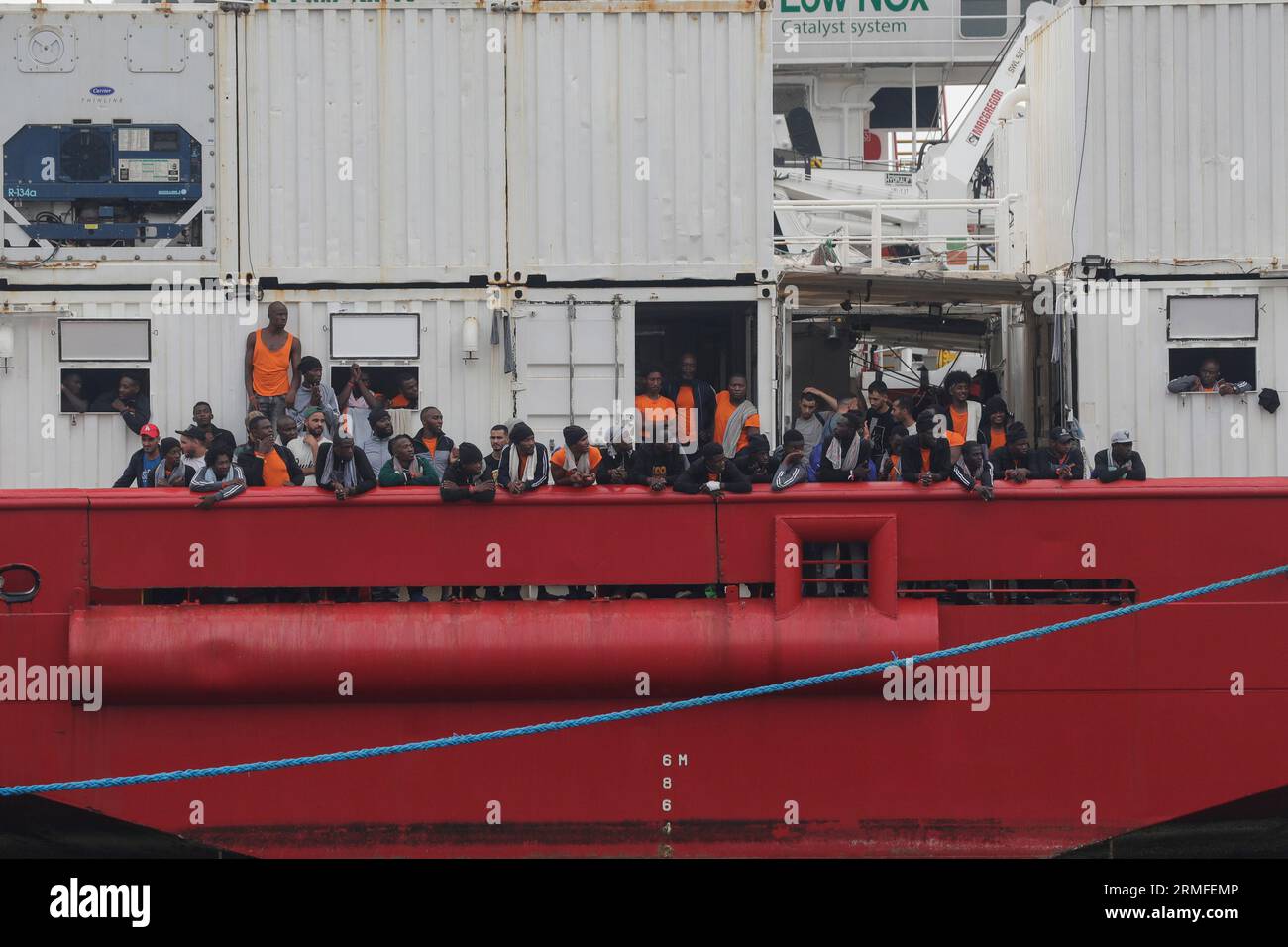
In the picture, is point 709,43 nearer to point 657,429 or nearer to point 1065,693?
point 657,429

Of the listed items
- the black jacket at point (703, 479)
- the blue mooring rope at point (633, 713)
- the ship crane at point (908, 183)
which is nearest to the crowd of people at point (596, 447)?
the black jacket at point (703, 479)

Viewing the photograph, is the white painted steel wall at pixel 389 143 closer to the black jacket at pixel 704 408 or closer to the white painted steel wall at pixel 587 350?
the white painted steel wall at pixel 587 350

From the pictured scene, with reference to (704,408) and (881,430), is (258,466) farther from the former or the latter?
(881,430)

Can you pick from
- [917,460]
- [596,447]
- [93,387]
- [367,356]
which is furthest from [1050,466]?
[93,387]

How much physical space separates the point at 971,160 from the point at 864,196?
6.45 ft

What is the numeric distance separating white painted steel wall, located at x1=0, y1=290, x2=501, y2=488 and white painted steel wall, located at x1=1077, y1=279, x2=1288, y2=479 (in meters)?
4.09

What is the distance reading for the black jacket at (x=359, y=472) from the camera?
9196mm

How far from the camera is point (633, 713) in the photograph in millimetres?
8281

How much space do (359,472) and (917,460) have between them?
11.0ft

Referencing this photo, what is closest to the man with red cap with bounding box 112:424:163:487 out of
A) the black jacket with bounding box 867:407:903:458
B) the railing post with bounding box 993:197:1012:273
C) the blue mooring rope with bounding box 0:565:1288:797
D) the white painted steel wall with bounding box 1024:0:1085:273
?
the blue mooring rope with bounding box 0:565:1288:797

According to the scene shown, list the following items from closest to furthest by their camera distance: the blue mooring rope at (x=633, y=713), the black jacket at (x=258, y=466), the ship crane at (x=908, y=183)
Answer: the blue mooring rope at (x=633, y=713), the black jacket at (x=258, y=466), the ship crane at (x=908, y=183)

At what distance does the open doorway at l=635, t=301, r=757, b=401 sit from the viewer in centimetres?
1148

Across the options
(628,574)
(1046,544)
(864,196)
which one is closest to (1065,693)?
(1046,544)

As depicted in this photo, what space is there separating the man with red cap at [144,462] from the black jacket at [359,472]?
152 centimetres
